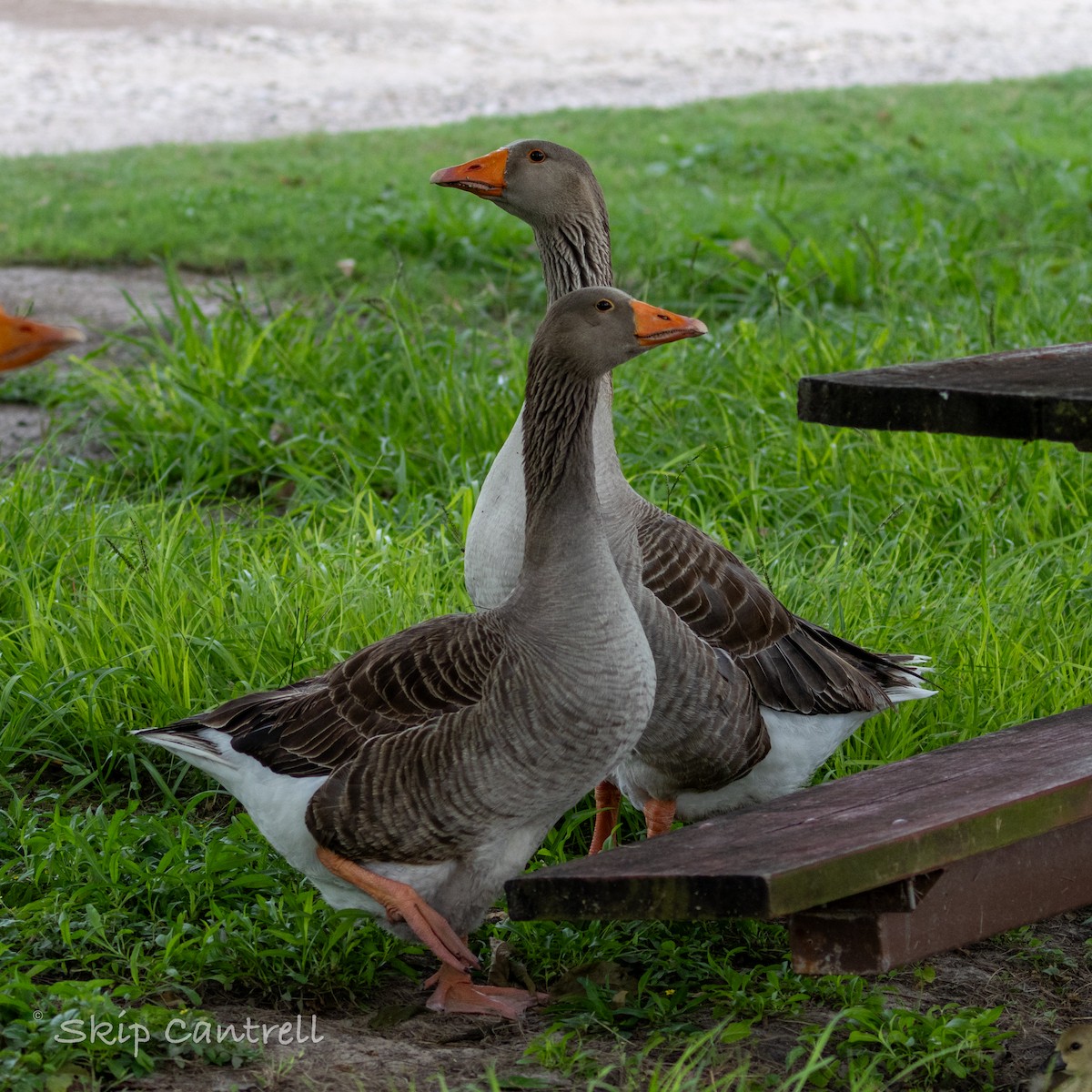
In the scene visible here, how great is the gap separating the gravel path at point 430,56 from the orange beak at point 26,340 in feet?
34.1

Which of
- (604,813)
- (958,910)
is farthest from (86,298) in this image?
(958,910)

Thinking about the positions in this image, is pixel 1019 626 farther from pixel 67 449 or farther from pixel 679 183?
pixel 679 183

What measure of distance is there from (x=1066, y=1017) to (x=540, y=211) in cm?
216

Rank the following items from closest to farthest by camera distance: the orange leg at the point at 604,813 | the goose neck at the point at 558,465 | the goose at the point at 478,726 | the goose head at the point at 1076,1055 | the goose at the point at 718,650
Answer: the goose head at the point at 1076,1055, the goose at the point at 478,726, the goose neck at the point at 558,465, the goose at the point at 718,650, the orange leg at the point at 604,813

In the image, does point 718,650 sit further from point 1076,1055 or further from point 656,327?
point 1076,1055

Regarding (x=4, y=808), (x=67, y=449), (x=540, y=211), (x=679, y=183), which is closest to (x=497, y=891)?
(x=4, y=808)

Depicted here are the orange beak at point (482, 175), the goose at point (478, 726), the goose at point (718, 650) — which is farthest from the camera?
the orange beak at point (482, 175)

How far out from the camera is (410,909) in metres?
2.66

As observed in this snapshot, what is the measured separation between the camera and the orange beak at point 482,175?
3557mm

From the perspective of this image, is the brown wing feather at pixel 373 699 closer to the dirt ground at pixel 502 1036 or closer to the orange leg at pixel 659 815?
the dirt ground at pixel 502 1036

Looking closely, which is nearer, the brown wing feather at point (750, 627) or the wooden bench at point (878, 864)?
the wooden bench at point (878, 864)

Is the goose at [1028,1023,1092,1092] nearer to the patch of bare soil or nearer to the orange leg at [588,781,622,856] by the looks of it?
the orange leg at [588,781,622,856]

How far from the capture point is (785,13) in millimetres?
19516

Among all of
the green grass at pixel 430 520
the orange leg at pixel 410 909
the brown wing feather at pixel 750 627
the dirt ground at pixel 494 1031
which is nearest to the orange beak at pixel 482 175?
the brown wing feather at pixel 750 627
